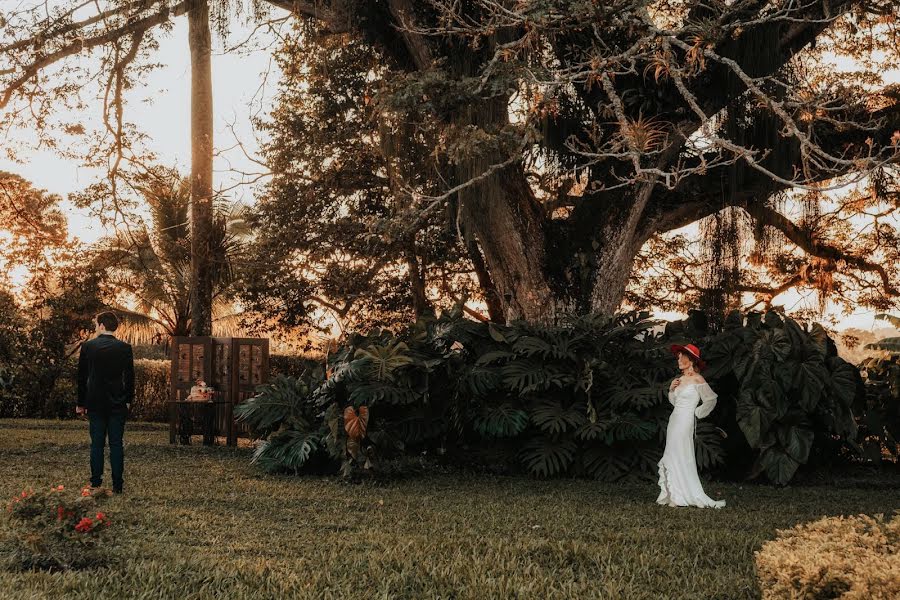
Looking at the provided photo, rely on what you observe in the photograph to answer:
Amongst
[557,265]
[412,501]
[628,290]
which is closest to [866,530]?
[412,501]

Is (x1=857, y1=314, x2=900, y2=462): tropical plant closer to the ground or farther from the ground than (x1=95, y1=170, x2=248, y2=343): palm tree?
closer to the ground

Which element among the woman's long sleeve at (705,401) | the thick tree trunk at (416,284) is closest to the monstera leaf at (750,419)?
the woman's long sleeve at (705,401)

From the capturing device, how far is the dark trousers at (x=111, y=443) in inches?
339

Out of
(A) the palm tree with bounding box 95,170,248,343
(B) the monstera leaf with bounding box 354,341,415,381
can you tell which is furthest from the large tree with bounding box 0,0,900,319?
(A) the palm tree with bounding box 95,170,248,343

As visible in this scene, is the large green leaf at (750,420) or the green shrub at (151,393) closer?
the large green leaf at (750,420)

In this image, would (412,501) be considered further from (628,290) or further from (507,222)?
(628,290)

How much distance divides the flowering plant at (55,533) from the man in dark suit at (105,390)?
306cm

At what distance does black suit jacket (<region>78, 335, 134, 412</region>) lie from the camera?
8.72m

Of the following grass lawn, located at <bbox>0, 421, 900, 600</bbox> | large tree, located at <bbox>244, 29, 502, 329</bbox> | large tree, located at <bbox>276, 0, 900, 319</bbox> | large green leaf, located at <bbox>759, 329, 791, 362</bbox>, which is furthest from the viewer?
large tree, located at <bbox>244, 29, 502, 329</bbox>

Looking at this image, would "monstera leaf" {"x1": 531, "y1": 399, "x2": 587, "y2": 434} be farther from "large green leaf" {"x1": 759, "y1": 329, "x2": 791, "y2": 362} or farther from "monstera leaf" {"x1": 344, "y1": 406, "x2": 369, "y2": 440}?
"large green leaf" {"x1": 759, "y1": 329, "x2": 791, "y2": 362}

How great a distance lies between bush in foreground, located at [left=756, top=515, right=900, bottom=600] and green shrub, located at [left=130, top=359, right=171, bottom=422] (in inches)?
791

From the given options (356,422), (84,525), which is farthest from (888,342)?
(84,525)

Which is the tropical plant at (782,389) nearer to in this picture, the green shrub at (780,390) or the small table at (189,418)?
the green shrub at (780,390)

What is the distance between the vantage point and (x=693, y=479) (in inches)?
349
